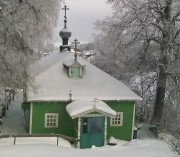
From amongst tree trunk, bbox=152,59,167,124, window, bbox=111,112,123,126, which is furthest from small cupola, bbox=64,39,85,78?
tree trunk, bbox=152,59,167,124

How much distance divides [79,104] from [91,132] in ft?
5.53

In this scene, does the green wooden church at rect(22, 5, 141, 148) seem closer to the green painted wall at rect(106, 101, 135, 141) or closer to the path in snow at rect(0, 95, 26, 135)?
the green painted wall at rect(106, 101, 135, 141)

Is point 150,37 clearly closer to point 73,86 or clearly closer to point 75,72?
point 75,72

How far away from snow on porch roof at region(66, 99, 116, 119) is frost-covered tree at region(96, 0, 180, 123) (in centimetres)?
557

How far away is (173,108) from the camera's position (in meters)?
26.8

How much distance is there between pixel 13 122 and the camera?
24.2 metres

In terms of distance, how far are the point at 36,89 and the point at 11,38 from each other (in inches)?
123

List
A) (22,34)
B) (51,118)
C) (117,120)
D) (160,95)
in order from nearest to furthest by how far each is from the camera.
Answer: (22,34)
(51,118)
(117,120)
(160,95)

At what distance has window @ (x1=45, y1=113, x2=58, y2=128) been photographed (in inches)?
844

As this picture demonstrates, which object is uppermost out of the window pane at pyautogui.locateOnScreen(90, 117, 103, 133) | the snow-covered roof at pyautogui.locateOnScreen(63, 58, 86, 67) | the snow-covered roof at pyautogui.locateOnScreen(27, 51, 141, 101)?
the snow-covered roof at pyautogui.locateOnScreen(63, 58, 86, 67)

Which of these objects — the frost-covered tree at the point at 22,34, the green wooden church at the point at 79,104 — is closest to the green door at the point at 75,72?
the green wooden church at the point at 79,104

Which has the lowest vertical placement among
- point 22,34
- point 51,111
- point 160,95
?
point 51,111

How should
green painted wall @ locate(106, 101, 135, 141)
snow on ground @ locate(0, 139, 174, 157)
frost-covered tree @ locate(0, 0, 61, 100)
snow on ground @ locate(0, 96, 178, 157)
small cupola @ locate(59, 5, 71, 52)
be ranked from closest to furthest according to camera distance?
snow on ground @ locate(0, 139, 174, 157), snow on ground @ locate(0, 96, 178, 157), frost-covered tree @ locate(0, 0, 61, 100), green painted wall @ locate(106, 101, 135, 141), small cupola @ locate(59, 5, 71, 52)

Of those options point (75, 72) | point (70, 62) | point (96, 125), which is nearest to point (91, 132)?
point (96, 125)
